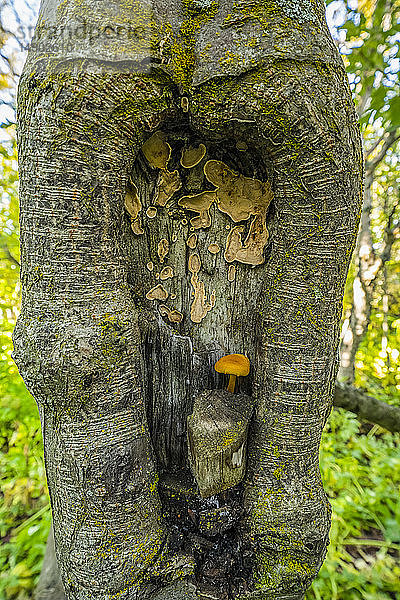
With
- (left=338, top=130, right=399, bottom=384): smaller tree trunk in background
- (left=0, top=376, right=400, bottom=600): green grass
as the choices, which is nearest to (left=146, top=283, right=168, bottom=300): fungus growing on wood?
(left=0, top=376, right=400, bottom=600): green grass

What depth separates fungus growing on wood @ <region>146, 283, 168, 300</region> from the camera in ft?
4.41

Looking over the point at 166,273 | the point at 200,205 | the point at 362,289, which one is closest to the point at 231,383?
the point at 166,273

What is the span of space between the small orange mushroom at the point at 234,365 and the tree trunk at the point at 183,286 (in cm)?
7

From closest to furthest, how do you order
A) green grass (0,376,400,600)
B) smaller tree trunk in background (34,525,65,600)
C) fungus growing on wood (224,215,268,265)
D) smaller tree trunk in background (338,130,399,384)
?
fungus growing on wood (224,215,268,265), smaller tree trunk in background (34,525,65,600), green grass (0,376,400,600), smaller tree trunk in background (338,130,399,384)

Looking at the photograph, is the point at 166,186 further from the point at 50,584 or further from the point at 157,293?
the point at 50,584

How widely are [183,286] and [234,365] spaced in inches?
13.3

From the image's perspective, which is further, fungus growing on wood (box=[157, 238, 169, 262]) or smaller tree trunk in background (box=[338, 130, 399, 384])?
smaller tree trunk in background (box=[338, 130, 399, 384])

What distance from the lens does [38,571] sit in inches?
99.6

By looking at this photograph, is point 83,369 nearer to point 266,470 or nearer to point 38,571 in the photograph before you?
point 266,470

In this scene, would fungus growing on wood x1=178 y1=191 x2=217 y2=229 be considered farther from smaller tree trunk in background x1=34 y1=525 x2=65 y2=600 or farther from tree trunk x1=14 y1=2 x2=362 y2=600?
smaller tree trunk in background x1=34 y1=525 x2=65 y2=600

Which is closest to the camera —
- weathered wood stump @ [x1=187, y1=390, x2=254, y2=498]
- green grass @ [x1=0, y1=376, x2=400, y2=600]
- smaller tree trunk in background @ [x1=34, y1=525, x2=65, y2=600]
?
weathered wood stump @ [x1=187, y1=390, x2=254, y2=498]

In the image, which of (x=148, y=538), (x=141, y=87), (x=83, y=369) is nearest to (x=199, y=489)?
(x=148, y=538)

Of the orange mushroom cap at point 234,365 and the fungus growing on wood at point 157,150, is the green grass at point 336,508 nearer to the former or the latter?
the orange mushroom cap at point 234,365

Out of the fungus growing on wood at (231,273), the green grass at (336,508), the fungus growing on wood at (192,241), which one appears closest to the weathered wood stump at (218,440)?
the fungus growing on wood at (231,273)
